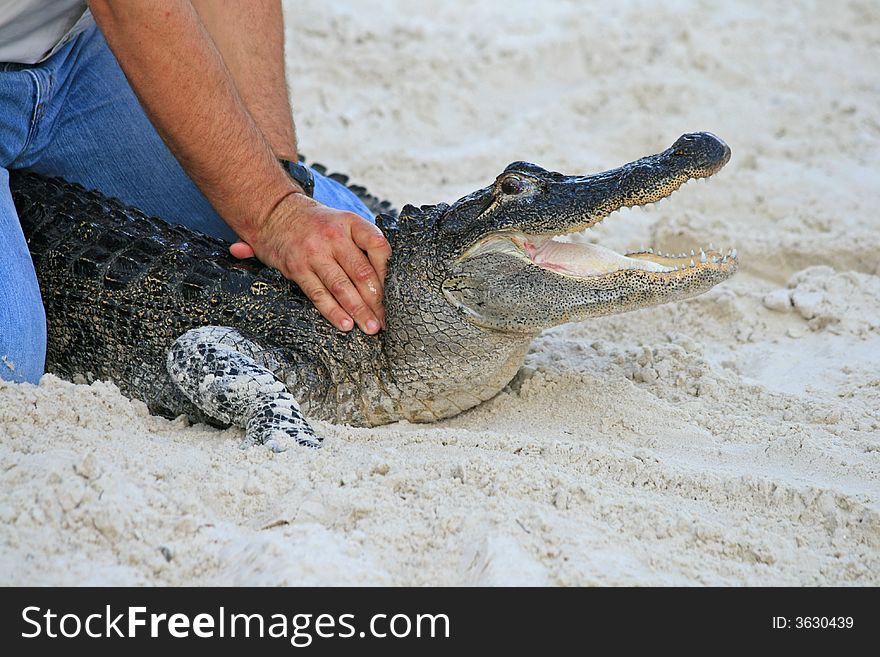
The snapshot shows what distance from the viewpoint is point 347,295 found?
3.13 m

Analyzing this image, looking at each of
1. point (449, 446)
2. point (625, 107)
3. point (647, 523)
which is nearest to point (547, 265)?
point (449, 446)

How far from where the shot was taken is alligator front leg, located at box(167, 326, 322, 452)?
2770 millimetres

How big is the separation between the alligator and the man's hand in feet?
0.17

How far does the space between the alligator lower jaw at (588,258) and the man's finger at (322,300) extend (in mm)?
463

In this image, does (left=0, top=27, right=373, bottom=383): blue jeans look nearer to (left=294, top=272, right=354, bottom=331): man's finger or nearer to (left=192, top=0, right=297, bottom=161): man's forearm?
(left=192, top=0, right=297, bottom=161): man's forearm

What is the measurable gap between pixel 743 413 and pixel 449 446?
3.38 feet

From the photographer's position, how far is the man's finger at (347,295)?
3084mm

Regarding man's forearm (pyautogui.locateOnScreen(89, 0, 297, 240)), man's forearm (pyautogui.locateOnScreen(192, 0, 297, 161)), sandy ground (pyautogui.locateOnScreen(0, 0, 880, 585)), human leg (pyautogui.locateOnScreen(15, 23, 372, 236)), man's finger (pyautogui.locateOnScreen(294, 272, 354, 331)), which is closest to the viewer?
sandy ground (pyautogui.locateOnScreen(0, 0, 880, 585))

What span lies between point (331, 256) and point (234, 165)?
0.43 metres

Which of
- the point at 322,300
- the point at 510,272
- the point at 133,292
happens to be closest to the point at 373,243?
the point at 322,300

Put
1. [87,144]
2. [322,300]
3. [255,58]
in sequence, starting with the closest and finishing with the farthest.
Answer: [322,300], [87,144], [255,58]

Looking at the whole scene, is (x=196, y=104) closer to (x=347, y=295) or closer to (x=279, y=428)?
(x=347, y=295)

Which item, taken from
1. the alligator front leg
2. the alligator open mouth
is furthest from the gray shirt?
the alligator open mouth
